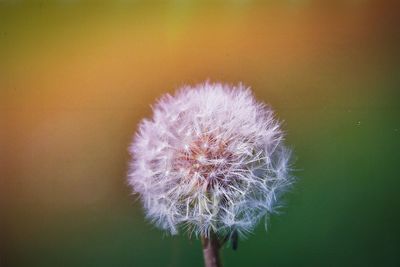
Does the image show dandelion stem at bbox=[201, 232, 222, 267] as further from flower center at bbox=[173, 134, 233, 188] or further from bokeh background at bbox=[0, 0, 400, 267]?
flower center at bbox=[173, 134, 233, 188]

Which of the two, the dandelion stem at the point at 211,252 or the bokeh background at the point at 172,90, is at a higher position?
the bokeh background at the point at 172,90

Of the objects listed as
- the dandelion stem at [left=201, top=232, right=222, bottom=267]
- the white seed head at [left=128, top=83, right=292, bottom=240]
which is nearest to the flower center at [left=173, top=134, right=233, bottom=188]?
the white seed head at [left=128, top=83, right=292, bottom=240]

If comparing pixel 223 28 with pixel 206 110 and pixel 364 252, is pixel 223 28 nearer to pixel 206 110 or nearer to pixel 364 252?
pixel 206 110

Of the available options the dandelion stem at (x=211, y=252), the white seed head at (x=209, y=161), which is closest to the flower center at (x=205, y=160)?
the white seed head at (x=209, y=161)

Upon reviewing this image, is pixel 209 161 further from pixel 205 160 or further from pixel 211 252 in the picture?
pixel 211 252

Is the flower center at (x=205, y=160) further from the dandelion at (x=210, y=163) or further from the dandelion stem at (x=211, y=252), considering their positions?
the dandelion stem at (x=211, y=252)

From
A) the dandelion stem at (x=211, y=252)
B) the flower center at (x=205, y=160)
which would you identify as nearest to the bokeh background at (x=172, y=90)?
the dandelion stem at (x=211, y=252)

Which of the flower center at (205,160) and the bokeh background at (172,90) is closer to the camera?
the flower center at (205,160)
